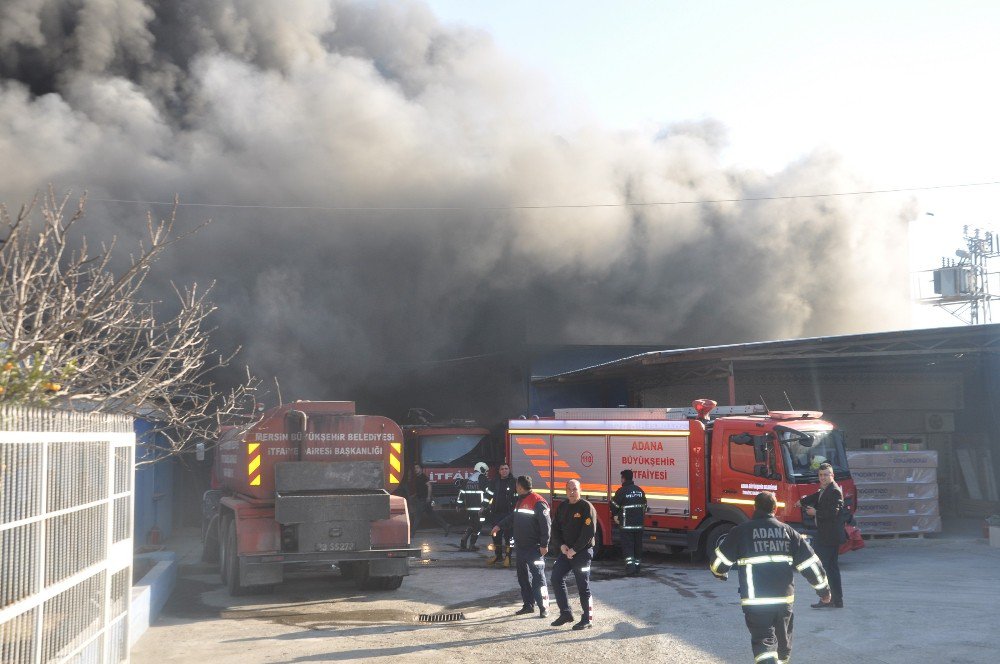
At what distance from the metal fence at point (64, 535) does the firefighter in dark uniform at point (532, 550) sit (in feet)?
12.6

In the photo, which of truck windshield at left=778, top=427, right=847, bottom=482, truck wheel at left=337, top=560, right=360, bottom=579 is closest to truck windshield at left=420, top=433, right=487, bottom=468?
truck wheel at left=337, top=560, right=360, bottom=579

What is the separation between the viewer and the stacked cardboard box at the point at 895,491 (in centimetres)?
1445

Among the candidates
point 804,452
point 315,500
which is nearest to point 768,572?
point 315,500

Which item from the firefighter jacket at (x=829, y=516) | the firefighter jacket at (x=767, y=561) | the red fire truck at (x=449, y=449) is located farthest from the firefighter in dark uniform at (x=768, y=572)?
the red fire truck at (x=449, y=449)

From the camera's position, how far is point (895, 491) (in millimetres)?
14547

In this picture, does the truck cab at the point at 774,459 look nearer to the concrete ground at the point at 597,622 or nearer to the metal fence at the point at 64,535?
the concrete ground at the point at 597,622

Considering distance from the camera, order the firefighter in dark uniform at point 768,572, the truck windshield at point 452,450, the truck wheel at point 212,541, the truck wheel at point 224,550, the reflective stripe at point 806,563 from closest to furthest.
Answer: the firefighter in dark uniform at point 768,572 < the reflective stripe at point 806,563 < the truck wheel at point 224,550 < the truck wheel at point 212,541 < the truck windshield at point 452,450

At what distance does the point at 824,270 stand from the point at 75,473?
2655 cm

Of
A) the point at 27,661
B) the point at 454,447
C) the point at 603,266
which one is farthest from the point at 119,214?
the point at 27,661

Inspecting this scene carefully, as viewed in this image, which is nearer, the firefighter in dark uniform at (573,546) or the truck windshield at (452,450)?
the firefighter in dark uniform at (573,546)

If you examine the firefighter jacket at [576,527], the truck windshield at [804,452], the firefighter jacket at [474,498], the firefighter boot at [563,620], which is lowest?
the firefighter boot at [563,620]

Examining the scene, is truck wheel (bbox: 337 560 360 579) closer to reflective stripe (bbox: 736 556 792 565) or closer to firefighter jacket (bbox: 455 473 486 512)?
firefighter jacket (bbox: 455 473 486 512)

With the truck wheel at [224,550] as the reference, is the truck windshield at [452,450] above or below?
above

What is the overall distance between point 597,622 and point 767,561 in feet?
9.50
